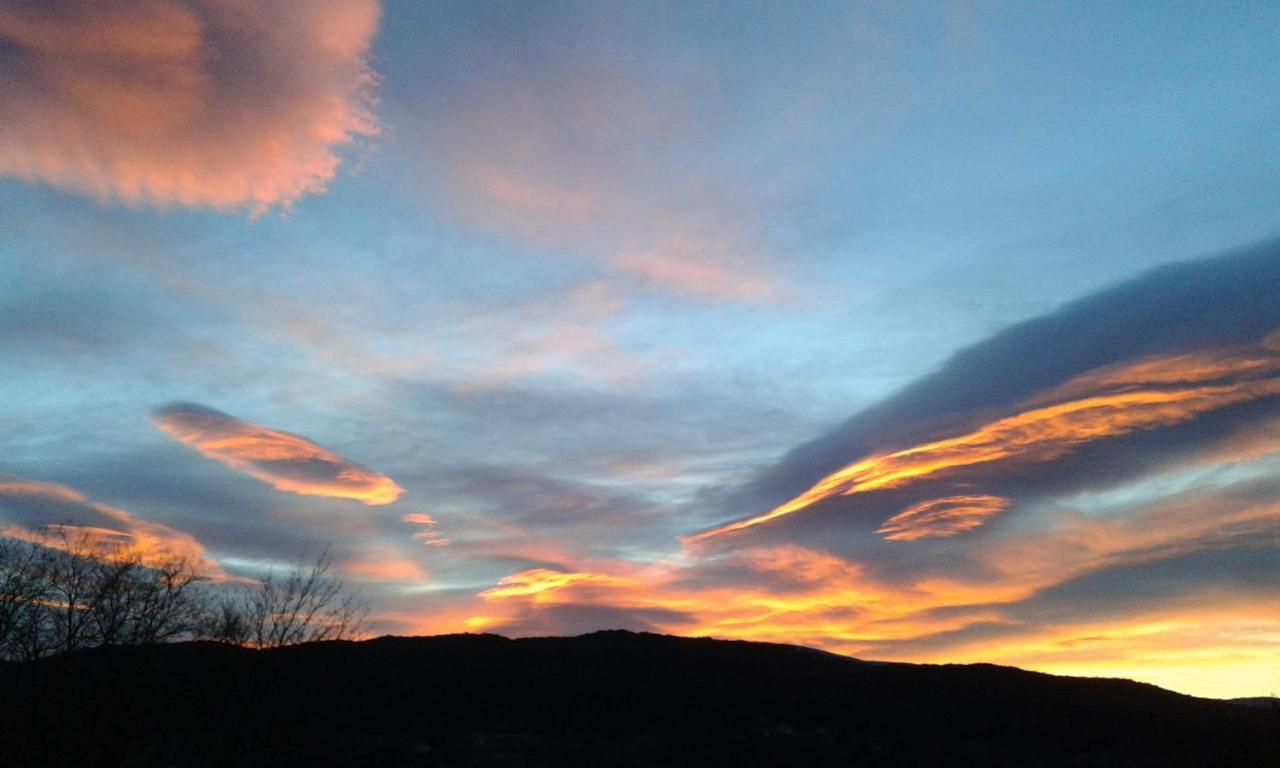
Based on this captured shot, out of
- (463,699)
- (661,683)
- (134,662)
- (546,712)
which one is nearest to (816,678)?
(661,683)

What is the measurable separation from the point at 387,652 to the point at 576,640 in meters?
17.7

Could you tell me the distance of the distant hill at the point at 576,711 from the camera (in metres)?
35.5

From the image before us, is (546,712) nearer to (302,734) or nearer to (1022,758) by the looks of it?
(302,734)

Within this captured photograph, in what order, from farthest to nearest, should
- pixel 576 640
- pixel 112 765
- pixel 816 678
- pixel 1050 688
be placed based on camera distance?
pixel 576 640 → pixel 816 678 → pixel 1050 688 → pixel 112 765

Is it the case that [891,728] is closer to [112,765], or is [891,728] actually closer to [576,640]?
[576,640]

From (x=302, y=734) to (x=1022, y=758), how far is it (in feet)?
142

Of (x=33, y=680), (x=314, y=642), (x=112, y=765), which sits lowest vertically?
(x=112, y=765)

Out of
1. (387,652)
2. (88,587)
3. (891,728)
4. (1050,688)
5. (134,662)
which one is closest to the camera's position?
(134,662)

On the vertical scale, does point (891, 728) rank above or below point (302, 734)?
above

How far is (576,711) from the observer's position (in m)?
59.1

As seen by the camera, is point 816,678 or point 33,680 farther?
point 816,678

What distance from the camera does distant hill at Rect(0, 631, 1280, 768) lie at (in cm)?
3550

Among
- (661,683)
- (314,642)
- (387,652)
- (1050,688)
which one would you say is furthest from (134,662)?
(1050,688)

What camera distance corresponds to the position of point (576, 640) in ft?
252
